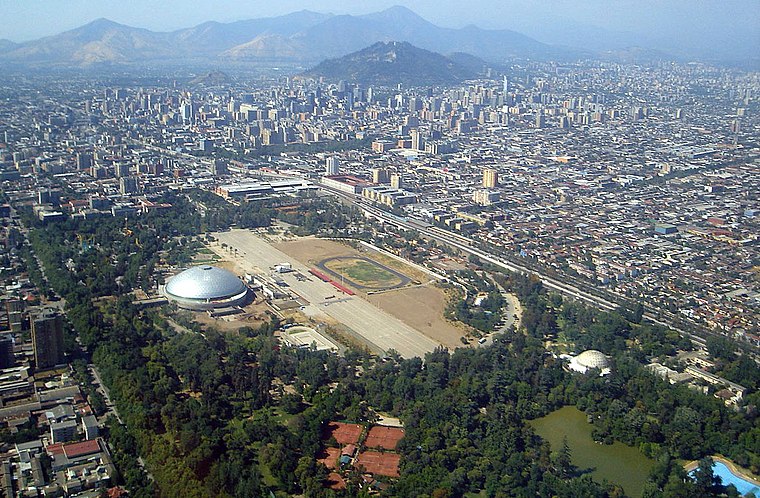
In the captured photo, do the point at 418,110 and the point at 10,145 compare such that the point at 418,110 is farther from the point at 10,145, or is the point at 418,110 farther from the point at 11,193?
the point at 11,193

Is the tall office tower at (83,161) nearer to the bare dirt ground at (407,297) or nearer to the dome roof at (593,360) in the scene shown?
the bare dirt ground at (407,297)

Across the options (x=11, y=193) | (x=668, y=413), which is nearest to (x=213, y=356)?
(x=668, y=413)

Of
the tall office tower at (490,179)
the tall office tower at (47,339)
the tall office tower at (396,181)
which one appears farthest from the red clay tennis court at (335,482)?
the tall office tower at (490,179)

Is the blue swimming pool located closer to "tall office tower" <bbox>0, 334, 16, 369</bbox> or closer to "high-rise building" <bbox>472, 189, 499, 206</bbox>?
"tall office tower" <bbox>0, 334, 16, 369</bbox>

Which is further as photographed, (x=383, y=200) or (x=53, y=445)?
(x=383, y=200)

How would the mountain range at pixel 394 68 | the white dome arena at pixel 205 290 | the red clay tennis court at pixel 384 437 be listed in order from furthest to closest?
1. the mountain range at pixel 394 68
2. the white dome arena at pixel 205 290
3. the red clay tennis court at pixel 384 437

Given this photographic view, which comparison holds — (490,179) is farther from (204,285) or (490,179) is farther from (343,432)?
(343,432)
